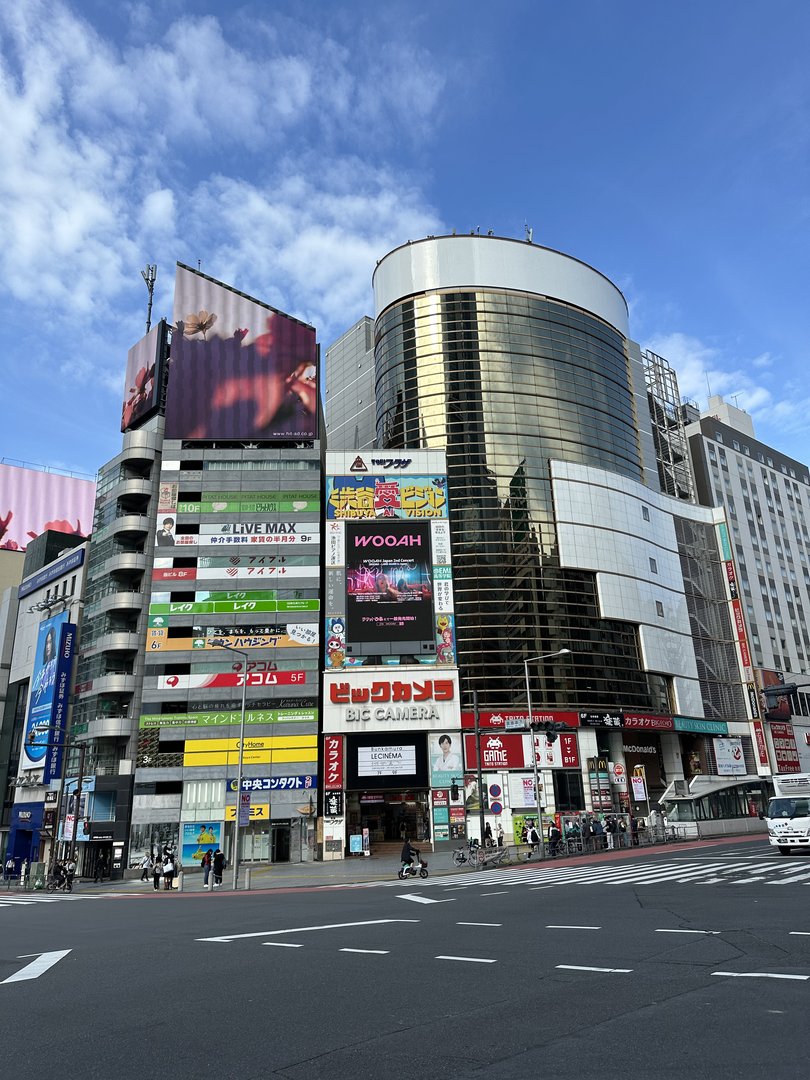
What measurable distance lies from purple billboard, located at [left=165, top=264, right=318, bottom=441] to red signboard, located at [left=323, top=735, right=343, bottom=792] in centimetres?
2624

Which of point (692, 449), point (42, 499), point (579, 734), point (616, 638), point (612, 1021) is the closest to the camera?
point (612, 1021)

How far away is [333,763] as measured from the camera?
58.3 metres

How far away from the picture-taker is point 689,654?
254ft

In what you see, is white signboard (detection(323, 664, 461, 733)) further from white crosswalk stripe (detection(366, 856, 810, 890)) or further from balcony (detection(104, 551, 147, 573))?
white crosswalk stripe (detection(366, 856, 810, 890))

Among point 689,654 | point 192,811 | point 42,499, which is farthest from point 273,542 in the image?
point 42,499

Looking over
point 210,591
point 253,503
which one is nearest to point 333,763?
point 210,591

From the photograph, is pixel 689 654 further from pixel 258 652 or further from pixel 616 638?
pixel 258 652

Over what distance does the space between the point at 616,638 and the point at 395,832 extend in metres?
26.4

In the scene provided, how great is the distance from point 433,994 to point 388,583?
54.1 meters

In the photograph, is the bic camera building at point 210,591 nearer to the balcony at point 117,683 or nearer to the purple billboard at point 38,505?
the balcony at point 117,683

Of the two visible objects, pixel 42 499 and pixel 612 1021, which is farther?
pixel 42 499

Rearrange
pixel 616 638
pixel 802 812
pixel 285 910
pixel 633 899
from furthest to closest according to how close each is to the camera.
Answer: pixel 616 638, pixel 802 812, pixel 285 910, pixel 633 899

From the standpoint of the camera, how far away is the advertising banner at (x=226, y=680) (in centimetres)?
5872

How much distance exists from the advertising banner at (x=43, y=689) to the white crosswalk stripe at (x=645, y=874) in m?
43.4
